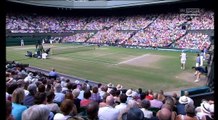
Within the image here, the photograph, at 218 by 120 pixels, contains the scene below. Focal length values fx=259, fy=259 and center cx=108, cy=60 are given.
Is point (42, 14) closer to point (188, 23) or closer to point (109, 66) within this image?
point (188, 23)

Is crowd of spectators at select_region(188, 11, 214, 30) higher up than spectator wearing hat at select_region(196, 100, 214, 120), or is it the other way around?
crowd of spectators at select_region(188, 11, 214, 30)

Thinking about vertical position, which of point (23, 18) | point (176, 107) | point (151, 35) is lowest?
point (176, 107)

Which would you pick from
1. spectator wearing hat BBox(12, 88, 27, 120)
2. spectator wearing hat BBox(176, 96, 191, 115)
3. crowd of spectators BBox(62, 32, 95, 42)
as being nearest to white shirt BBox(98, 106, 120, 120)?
spectator wearing hat BBox(12, 88, 27, 120)

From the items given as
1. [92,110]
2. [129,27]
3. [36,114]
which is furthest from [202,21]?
[36,114]

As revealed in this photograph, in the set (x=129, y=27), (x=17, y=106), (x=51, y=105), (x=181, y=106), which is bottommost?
(x=181, y=106)

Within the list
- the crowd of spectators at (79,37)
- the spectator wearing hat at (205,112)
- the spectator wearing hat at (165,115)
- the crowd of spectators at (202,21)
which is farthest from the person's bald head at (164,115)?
the crowd of spectators at (79,37)

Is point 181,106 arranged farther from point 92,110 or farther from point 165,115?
point 92,110

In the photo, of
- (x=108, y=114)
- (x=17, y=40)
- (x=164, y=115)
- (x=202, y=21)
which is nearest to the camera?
(x=164, y=115)

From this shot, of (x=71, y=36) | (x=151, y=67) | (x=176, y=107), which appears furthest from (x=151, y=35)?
(x=176, y=107)

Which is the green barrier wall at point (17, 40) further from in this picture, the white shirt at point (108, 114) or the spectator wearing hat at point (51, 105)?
the white shirt at point (108, 114)

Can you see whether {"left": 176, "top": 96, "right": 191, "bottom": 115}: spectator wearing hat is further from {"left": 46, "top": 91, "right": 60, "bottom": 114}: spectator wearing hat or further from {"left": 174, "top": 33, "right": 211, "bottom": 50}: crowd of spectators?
{"left": 174, "top": 33, "right": 211, "bottom": 50}: crowd of spectators

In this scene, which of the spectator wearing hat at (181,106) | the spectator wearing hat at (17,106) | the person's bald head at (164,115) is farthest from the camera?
the spectator wearing hat at (181,106)

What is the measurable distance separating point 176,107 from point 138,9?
51604 mm

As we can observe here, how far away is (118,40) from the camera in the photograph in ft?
162
